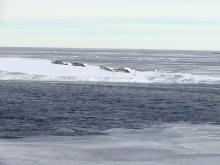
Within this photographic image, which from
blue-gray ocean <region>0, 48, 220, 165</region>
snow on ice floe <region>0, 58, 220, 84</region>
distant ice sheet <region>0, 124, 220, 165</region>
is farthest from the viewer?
snow on ice floe <region>0, 58, 220, 84</region>

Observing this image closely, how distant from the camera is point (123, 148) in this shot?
56.6ft

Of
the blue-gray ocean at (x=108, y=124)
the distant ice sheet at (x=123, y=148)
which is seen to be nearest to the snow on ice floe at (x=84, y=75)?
the blue-gray ocean at (x=108, y=124)

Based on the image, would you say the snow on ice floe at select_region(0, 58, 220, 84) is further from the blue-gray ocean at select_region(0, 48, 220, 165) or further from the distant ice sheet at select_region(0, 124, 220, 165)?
the distant ice sheet at select_region(0, 124, 220, 165)

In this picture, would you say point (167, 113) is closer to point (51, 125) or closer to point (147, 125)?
point (147, 125)

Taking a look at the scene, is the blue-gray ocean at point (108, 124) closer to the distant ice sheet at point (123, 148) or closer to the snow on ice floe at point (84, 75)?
the distant ice sheet at point (123, 148)

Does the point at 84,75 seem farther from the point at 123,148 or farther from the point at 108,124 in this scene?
the point at 123,148

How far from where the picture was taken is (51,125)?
22344 mm

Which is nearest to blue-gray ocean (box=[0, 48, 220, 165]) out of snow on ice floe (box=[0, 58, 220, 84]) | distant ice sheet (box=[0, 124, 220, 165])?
distant ice sheet (box=[0, 124, 220, 165])

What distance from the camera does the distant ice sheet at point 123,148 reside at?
50.2 ft

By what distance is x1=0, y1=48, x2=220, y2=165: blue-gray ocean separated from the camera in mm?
16000

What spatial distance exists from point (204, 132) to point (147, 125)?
263 cm

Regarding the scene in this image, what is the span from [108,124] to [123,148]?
5.57 meters

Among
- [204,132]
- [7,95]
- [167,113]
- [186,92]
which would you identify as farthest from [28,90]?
[204,132]

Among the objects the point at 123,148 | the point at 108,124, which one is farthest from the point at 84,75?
the point at 123,148
